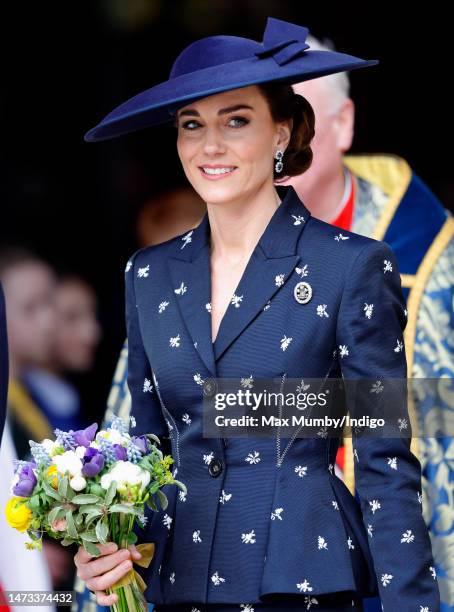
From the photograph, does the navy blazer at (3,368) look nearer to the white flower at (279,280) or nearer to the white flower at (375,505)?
the white flower at (279,280)

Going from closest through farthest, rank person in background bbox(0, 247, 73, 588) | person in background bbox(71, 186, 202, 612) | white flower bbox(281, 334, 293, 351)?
white flower bbox(281, 334, 293, 351) < person in background bbox(0, 247, 73, 588) < person in background bbox(71, 186, 202, 612)

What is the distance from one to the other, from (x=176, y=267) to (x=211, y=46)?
479mm

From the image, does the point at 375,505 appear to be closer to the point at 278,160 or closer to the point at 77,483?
the point at 77,483

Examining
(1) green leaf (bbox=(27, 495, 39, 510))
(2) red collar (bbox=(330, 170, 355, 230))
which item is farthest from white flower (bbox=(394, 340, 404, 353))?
(2) red collar (bbox=(330, 170, 355, 230))

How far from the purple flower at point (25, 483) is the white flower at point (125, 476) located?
14 cm

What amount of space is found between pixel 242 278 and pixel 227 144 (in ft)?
0.92

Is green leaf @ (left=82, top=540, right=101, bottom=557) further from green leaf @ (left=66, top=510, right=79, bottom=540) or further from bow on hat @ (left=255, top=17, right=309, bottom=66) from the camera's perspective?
bow on hat @ (left=255, top=17, right=309, bottom=66)

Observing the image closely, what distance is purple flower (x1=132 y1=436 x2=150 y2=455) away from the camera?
287 centimetres

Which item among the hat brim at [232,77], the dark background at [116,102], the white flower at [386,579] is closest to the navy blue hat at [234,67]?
the hat brim at [232,77]

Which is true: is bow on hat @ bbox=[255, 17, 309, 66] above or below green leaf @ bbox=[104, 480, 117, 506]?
above

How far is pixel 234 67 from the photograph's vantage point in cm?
301

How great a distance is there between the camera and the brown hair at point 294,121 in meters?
3.13

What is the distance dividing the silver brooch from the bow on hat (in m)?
0.46

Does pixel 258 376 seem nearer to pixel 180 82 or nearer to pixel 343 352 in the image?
pixel 343 352
